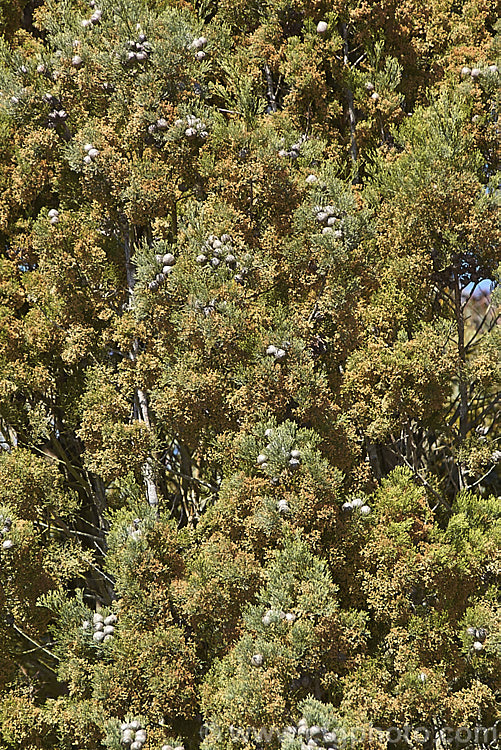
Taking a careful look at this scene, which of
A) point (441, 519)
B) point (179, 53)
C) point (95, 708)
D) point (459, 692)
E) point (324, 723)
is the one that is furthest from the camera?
point (179, 53)

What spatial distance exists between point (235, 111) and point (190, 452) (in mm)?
2503

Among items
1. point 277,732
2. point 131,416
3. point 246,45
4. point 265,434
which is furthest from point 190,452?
point 246,45

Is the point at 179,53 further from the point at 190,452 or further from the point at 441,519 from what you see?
the point at 441,519

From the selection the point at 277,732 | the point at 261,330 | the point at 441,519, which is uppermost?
the point at 261,330

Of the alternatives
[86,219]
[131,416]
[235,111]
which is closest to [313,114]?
[235,111]

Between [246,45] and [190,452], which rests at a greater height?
[246,45]

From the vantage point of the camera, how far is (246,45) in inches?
234

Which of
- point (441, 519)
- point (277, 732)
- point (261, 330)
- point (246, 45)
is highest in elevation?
point (246, 45)

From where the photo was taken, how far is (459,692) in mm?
4191

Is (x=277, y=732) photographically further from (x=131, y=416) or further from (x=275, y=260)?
(x=275, y=260)

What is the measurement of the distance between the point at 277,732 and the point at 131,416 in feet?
7.68

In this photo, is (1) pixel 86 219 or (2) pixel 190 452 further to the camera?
(2) pixel 190 452

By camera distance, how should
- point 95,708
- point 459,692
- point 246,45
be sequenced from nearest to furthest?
1. point 459,692
2. point 95,708
3. point 246,45

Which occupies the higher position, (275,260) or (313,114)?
(313,114)
